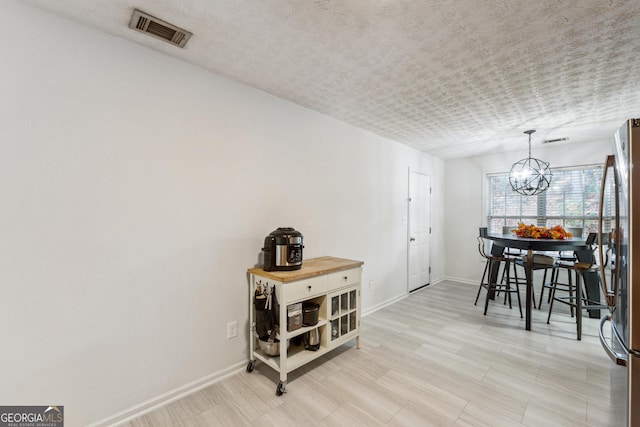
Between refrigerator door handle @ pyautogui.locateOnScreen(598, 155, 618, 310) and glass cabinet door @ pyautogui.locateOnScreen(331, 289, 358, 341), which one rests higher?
refrigerator door handle @ pyautogui.locateOnScreen(598, 155, 618, 310)

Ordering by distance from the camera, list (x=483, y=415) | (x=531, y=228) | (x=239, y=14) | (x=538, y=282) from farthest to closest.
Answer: (x=538, y=282) → (x=531, y=228) → (x=483, y=415) → (x=239, y=14)

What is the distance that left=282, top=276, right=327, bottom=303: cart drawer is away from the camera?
214cm

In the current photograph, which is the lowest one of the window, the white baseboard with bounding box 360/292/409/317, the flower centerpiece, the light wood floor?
the light wood floor

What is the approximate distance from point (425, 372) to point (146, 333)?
2.19 m

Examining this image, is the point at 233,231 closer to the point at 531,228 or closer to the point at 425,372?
the point at 425,372

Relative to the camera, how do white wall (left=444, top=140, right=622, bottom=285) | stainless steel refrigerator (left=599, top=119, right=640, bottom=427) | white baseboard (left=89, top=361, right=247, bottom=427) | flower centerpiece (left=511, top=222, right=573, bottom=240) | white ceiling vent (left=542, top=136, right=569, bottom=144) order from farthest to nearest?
white wall (left=444, top=140, right=622, bottom=285)
white ceiling vent (left=542, top=136, right=569, bottom=144)
flower centerpiece (left=511, top=222, right=573, bottom=240)
white baseboard (left=89, top=361, right=247, bottom=427)
stainless steel refrigerator (left=599, top=119, right=640, bottom=427)

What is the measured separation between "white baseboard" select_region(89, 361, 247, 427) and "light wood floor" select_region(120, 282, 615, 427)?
0.05 m

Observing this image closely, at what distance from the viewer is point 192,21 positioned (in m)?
1.62

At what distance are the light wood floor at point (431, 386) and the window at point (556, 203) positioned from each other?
1.80m

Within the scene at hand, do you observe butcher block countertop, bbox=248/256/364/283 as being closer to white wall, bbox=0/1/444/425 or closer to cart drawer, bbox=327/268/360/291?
cart drawer, bbox=327/268/360/291

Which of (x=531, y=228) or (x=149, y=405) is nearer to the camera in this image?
(x=149, y=405)

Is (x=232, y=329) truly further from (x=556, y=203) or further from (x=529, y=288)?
(x=556, y=203)

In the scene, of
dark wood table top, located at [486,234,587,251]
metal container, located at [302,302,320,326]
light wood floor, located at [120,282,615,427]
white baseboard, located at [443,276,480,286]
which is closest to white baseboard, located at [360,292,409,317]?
light wood floor, located at [120,282,615,427]

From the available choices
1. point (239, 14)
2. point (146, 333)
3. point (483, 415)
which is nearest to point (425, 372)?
point (483, 415)
